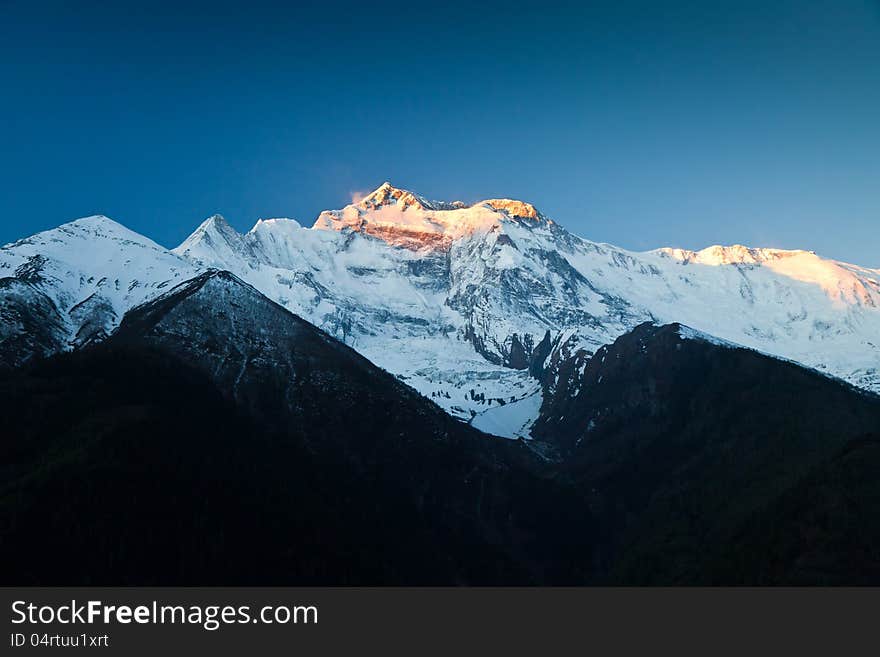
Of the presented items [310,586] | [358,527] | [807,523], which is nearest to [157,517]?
[310,586]

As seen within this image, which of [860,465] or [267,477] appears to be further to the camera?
[267,477]

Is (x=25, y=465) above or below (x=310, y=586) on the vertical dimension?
above

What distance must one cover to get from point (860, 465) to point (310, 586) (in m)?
91.8

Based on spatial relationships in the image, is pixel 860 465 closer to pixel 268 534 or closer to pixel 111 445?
pixel 268 534

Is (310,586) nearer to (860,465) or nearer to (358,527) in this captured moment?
(358,527)

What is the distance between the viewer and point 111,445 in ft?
527
